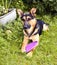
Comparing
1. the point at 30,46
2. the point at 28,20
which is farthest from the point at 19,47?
the point at 28,20

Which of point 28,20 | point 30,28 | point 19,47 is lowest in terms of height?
point 19,47

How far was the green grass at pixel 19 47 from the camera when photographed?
5.05 m

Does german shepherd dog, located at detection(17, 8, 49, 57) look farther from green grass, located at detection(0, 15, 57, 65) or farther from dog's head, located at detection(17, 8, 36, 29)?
green grass, located at detection(0, 15, 57, 65)

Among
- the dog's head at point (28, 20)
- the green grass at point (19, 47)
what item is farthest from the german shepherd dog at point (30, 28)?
the green grass at point (19, 47)

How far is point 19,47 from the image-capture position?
537 cm

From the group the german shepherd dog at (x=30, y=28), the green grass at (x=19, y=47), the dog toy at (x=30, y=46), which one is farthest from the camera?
the german shepherd dog at (x=30, y=28)

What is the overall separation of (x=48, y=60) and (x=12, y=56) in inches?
23.4

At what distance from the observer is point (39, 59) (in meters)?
5.16

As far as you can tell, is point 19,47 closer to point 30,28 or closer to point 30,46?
point 30,46

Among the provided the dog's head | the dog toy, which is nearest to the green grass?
the dog toy

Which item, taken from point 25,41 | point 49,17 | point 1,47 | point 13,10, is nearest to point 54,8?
point 49,17

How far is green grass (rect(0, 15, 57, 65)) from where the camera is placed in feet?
16.6

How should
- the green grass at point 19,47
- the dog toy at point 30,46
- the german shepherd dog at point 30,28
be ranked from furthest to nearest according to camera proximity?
the german shepherd dog at point 30,28
the dog toy at point 30,46
the green grass at point 19,47

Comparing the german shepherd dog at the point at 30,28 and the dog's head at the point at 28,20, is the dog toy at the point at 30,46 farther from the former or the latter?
the dog's head at the point at 28,20
